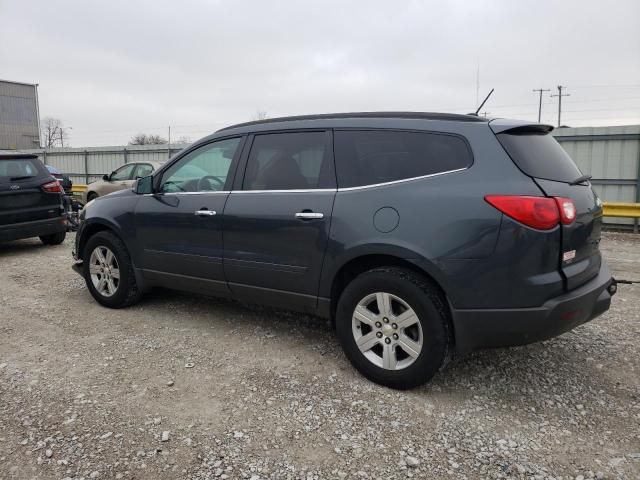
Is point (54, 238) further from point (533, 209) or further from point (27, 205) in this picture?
point (533, 209)

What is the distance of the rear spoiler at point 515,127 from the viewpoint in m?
3.04

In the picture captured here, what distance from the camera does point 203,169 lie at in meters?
4.34

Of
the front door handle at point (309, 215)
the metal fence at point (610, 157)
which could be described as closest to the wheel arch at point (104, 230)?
the front door handle at point (309, 215)

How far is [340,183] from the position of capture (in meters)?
3.43

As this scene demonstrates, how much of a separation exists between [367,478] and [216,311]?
276cm

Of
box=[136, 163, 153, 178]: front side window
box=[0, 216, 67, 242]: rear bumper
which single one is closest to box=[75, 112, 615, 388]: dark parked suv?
box=[0, 216, 67, 242]: rear bumper

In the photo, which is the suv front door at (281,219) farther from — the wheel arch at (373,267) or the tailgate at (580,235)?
the tailgate at (580,235)

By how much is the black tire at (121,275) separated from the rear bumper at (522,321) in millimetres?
3170

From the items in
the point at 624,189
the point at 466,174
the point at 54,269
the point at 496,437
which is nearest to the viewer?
the point at 496,437

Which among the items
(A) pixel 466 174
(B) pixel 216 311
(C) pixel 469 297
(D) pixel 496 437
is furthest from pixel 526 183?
(B) pixel 216 311

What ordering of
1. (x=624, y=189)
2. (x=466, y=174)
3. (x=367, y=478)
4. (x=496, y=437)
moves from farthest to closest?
(x=624, y=189) < (x=466, y=174) < (x=496, y=437) < (x=367, y=478)

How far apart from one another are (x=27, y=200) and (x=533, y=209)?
7.49 m

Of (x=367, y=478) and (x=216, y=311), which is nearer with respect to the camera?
(x=367, y=478)

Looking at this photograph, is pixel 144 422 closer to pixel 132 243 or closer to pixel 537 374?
pixel 132 243
